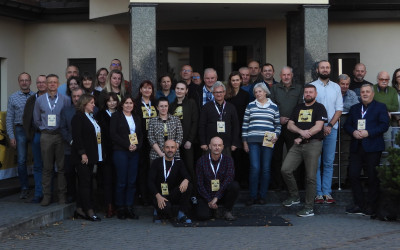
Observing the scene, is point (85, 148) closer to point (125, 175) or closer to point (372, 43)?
point (125, 175)

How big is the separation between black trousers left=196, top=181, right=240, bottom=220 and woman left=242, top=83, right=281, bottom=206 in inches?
25.5

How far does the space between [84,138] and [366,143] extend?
4235mm

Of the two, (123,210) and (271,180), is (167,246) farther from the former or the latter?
(271,180)

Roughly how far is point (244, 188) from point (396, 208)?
101 inches

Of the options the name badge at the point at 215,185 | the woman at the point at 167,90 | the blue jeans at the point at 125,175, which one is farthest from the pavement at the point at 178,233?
the woman at the point at 167,90

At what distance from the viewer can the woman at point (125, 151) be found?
32.7ft

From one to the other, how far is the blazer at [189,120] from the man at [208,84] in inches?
19.0

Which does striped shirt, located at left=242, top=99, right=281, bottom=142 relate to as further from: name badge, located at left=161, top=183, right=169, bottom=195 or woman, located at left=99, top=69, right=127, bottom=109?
woman, located at left=99, top=69, right=127, bottom=109

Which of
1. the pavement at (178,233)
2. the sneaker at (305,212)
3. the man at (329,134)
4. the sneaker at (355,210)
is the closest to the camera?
the pavement at (178,233)

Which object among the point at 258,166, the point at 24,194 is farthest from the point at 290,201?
the point at 24,194

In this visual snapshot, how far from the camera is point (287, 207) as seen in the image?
10492 millimetres

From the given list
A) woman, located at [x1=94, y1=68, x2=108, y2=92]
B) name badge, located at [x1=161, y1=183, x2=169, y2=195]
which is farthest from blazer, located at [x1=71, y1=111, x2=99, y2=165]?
woman, located at [x1=94, y1=68, x2=108, y2=92]

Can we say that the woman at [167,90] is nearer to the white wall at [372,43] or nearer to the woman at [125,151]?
Answer: the woman at [125,151]

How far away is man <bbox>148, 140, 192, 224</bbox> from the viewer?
385 inches
